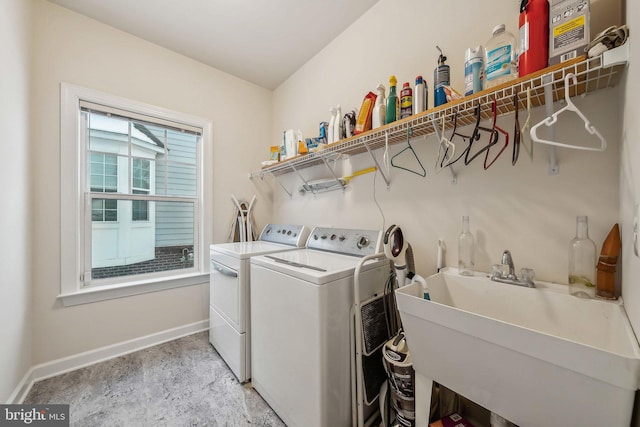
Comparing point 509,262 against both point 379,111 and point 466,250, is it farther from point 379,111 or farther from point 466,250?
point 379,111

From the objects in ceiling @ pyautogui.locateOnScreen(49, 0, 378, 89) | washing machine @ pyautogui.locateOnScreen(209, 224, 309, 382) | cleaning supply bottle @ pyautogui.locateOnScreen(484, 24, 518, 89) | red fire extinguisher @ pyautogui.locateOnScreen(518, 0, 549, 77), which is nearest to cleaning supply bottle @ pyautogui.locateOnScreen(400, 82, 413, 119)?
cleaning supply bottle @ pyautogui.locateOnScreen(484, 24, 518, 89)

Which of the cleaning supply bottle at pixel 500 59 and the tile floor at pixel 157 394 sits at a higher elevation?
the cleaning supply bottle at pixel 500 59

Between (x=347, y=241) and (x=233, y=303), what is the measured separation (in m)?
0.92

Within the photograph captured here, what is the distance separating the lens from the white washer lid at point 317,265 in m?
1.14

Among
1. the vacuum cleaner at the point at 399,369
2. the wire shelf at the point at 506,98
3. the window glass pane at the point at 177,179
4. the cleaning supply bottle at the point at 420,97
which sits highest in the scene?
the cleaning supply bottle at the point at 420,97

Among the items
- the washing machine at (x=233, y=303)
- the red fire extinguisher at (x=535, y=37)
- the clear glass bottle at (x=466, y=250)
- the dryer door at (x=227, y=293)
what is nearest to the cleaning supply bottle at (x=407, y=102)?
the red fire extinguisher at (x=535, y=37)

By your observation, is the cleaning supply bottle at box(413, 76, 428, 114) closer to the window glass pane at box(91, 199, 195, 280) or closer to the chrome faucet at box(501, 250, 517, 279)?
the chrome faucet at box(501, 250, 517, 279)

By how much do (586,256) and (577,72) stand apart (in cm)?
67

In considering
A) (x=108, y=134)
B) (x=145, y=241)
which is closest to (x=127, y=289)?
(x=145, y=241)

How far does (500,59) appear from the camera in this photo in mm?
991

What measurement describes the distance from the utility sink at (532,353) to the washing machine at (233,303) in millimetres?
1089

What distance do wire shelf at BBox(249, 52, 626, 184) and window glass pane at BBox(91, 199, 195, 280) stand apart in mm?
1832

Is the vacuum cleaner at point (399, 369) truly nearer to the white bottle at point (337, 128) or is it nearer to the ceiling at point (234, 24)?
the white bottle at point (337, 128)

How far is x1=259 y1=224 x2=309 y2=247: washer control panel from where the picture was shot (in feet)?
6.89
